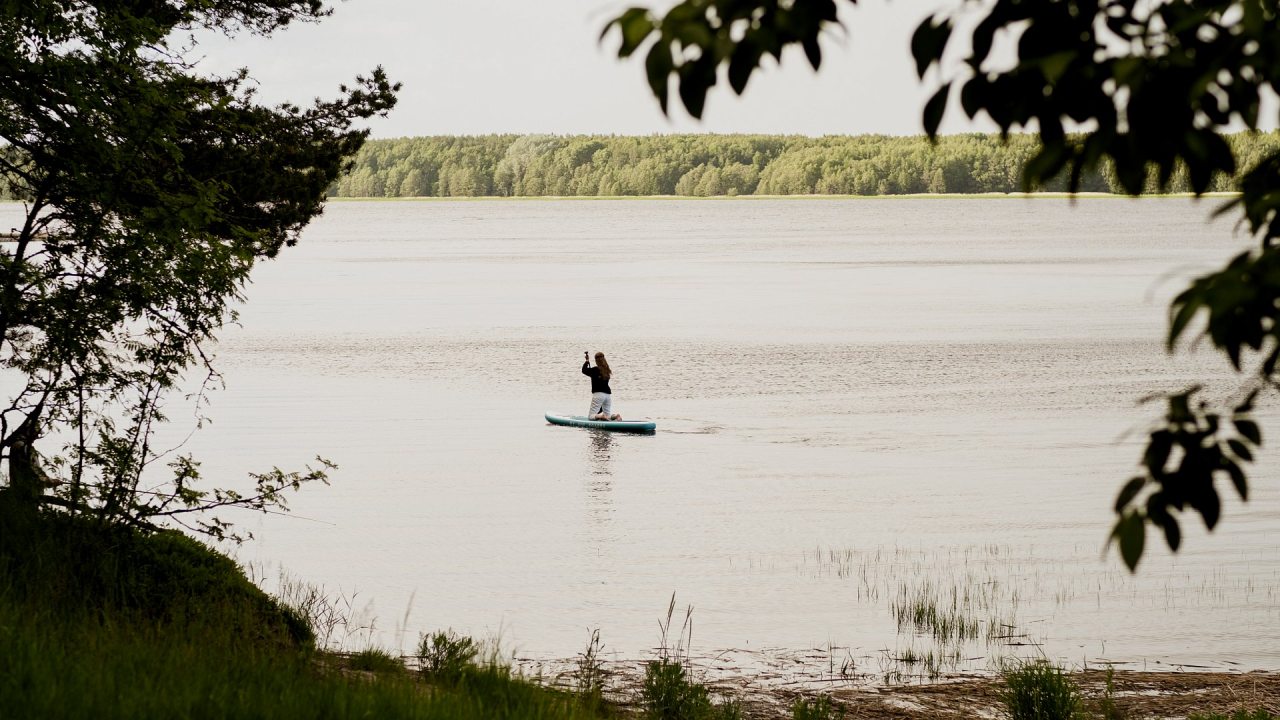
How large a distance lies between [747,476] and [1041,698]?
14.0 meters

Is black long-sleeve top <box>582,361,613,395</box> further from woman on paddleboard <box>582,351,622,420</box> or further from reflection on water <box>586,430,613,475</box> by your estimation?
reflection on water <box>586,430,613,475</box>

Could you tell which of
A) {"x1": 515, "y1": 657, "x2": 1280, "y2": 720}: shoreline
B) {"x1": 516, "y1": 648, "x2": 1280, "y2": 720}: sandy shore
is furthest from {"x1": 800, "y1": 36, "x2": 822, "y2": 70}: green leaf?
{"x1": 516, "y1": 648, "x2": 1280, "y2": 720}: sandy shore

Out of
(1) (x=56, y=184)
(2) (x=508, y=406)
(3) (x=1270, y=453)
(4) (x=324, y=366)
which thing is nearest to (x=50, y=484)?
(1) (x=56, y=184)

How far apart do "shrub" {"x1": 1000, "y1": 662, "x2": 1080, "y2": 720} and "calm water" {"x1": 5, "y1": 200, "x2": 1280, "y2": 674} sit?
2.97 m

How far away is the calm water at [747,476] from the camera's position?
47.2 feet

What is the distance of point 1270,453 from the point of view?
79.0ft

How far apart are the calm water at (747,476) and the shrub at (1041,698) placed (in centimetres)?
297

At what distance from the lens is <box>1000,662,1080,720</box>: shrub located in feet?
29.4

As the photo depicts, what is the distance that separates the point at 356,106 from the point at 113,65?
6739 mm

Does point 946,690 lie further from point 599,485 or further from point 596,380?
point 596,380

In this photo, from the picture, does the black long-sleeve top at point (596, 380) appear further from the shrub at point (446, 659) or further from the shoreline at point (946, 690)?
the shrub at point (446, 659)

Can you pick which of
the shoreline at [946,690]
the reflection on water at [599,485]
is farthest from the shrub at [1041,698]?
the reflection on water at [599,485]

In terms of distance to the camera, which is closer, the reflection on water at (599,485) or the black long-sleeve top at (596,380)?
the reflection on water at (599,485)

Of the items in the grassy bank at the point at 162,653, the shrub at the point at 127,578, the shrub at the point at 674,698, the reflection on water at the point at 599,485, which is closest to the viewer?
the grassy bank at the point at 162,653
